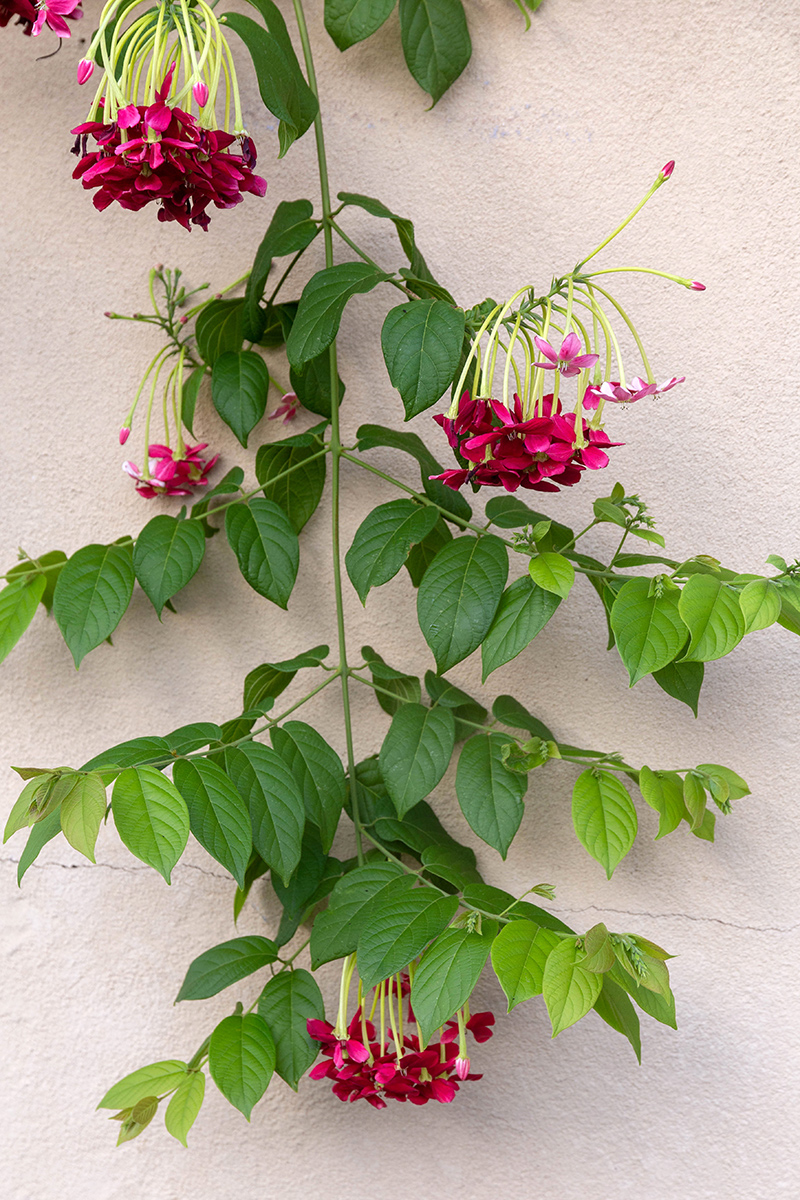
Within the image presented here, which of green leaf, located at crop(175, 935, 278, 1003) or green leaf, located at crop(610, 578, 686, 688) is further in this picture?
green leaf, located at crop(175, 935, 278, 1003)

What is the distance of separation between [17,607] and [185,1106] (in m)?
0.60

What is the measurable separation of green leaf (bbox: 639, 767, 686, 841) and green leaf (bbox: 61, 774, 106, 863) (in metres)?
0.55

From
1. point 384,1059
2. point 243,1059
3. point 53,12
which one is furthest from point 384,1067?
point 53,12

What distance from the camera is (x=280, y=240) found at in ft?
3.02

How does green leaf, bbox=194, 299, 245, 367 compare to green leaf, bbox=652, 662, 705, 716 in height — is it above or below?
above

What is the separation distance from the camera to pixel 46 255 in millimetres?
1115

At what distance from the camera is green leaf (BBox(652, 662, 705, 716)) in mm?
875

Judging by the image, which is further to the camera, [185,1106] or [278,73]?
[185,1106]

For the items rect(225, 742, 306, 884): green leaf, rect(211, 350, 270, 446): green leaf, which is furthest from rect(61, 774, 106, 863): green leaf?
rect(211, 350, 270, 446): green leaf

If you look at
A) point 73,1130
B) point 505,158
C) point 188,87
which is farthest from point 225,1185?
point 505,158

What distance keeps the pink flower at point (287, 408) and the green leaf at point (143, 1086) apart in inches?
31.4

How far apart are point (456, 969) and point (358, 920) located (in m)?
0.14

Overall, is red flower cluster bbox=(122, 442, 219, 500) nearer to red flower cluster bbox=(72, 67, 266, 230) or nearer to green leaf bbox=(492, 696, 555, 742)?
red flower cluster bbox=(72, 67, 266, 230)

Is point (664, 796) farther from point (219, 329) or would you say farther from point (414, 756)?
point (219, 329)
